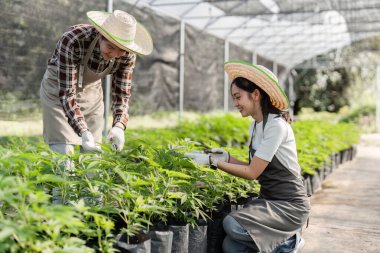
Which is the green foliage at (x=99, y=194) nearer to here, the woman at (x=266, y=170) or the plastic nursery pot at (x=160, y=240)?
the plastic nursery pot at (x=160, y=240)

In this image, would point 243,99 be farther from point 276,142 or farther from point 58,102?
point 58,102

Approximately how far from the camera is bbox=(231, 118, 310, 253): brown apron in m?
2.76

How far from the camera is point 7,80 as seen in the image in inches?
198

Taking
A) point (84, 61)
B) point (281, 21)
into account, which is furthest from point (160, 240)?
→ point (281, 21)

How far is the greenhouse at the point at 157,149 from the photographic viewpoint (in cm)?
211

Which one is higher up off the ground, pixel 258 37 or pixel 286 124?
pixel 258 37

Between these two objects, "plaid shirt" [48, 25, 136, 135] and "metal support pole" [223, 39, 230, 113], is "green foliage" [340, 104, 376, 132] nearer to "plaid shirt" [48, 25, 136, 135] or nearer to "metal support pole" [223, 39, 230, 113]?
"metal support pole" [223, 39, 230, 113]

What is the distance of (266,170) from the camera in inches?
115

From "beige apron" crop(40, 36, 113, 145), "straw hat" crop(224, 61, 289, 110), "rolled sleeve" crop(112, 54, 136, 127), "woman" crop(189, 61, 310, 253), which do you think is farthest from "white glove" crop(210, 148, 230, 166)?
"beige apron" crop(40, 36, 113, 145)

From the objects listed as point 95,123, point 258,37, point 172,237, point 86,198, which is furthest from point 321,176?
point 258,37

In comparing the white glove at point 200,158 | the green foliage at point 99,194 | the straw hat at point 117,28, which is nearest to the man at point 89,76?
the straw hat at point 117,28

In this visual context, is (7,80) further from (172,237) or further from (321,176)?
(321,176)

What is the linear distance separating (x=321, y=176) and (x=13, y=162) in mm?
4902

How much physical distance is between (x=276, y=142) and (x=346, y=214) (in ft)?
7.02
